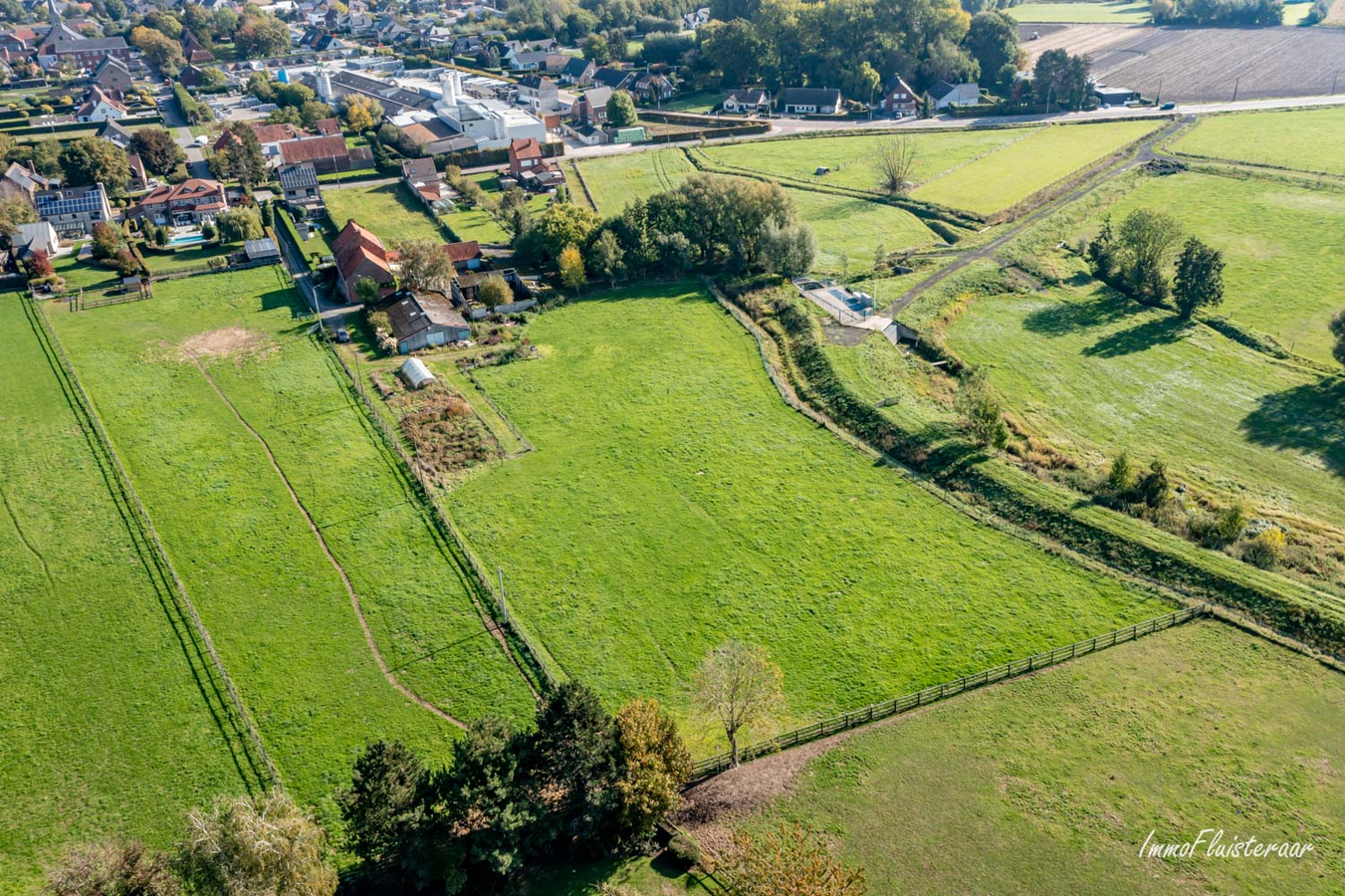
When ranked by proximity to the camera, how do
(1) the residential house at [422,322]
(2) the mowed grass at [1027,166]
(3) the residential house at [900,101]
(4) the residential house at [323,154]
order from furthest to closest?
(3) the residential house at [900,101] < (4) the residential house at [323,154] < (2) the mowed grass at [1027,166] < (1) the residential house at [422,322]

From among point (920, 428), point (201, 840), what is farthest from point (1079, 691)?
point (201, 840)

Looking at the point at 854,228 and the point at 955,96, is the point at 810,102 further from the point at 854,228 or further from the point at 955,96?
the point at 854,228

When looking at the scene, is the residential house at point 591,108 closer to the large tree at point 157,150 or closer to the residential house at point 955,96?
the residential house at point 955,96

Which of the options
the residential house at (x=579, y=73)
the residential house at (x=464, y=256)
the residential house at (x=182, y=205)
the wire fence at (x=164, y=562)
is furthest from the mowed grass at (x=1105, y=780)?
the residential house at (x=579, y=73)

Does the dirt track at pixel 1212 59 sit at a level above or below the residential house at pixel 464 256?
above

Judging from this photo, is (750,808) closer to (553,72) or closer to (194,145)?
(194,145)

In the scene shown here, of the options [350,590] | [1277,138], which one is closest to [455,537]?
[350,590]

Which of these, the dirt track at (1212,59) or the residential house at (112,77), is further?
the residential house at (112,77)
